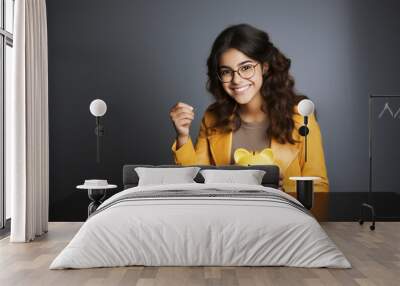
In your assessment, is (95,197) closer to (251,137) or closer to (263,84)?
(251,137)

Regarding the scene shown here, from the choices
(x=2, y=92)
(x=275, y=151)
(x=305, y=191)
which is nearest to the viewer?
(x=2, y=92)

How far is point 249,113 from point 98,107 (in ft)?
6.36

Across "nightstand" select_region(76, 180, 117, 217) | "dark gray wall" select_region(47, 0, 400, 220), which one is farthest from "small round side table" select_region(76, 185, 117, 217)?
"dark gray wall" select_region(47, 0, 400, 220)

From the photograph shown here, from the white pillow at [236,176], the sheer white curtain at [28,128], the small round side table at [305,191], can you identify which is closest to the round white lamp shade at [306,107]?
the small round side table at [305,191]

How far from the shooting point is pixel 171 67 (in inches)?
325

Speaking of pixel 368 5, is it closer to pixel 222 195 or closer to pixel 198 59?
pixel 198 59

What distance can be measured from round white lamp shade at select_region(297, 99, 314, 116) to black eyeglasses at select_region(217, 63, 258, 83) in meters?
0.75

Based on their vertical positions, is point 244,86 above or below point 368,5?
below

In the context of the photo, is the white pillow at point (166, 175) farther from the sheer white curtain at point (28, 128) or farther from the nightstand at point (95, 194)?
the sheer white curtain at point (28, 128)

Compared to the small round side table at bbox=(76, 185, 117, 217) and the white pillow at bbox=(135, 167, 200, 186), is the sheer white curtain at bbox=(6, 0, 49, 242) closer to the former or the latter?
→ the small round side table at bbox=(76, 185, 117, 217)

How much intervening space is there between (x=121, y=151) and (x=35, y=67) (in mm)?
1892

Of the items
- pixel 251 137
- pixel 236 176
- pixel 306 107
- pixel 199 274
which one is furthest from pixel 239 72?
pixel 199 274

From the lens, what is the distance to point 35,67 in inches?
267

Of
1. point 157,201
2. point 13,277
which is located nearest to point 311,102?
point 157,201
